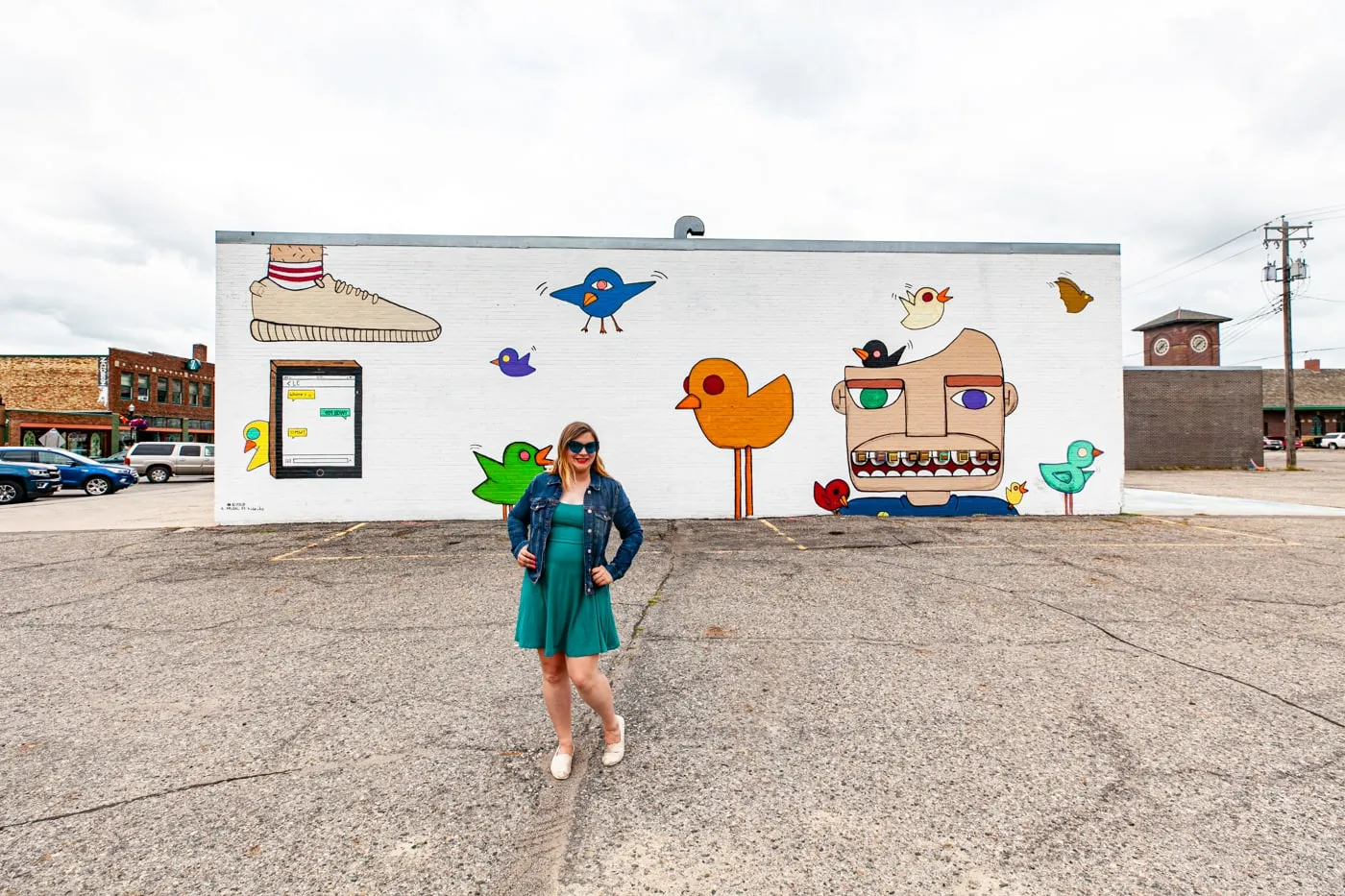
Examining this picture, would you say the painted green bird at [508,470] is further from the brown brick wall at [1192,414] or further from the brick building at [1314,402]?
the brick building at [1314,402]

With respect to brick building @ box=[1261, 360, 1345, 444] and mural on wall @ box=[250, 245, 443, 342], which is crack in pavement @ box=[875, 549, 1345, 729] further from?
brick building @ box=[1261, 360, 1345, 444]

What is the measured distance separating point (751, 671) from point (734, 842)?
186cm

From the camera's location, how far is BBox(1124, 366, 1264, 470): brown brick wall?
2822 centimetres

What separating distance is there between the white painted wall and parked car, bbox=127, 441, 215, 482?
1839 cm

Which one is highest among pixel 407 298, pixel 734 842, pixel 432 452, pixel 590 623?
pixel 407 298

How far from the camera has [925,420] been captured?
41.9 feet

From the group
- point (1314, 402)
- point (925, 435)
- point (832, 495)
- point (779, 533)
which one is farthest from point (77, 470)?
point (1314, 402)

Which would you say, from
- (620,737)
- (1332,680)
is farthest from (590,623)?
(1332,680)

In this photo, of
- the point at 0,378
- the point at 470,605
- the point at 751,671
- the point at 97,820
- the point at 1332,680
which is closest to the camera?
the point at 97,820

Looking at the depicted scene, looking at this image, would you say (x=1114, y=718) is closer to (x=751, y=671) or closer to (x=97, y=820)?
(x=751, y=671)

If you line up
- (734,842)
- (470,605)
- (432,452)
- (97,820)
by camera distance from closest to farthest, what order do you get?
(734,842), (97,820), (470,605), (432,452)

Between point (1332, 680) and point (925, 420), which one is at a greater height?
point (925, 420)

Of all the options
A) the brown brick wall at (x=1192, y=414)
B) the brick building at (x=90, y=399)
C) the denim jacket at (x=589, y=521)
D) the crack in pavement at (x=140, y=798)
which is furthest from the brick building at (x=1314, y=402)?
the brick building at (x=90, y=399)

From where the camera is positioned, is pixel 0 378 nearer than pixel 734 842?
No
